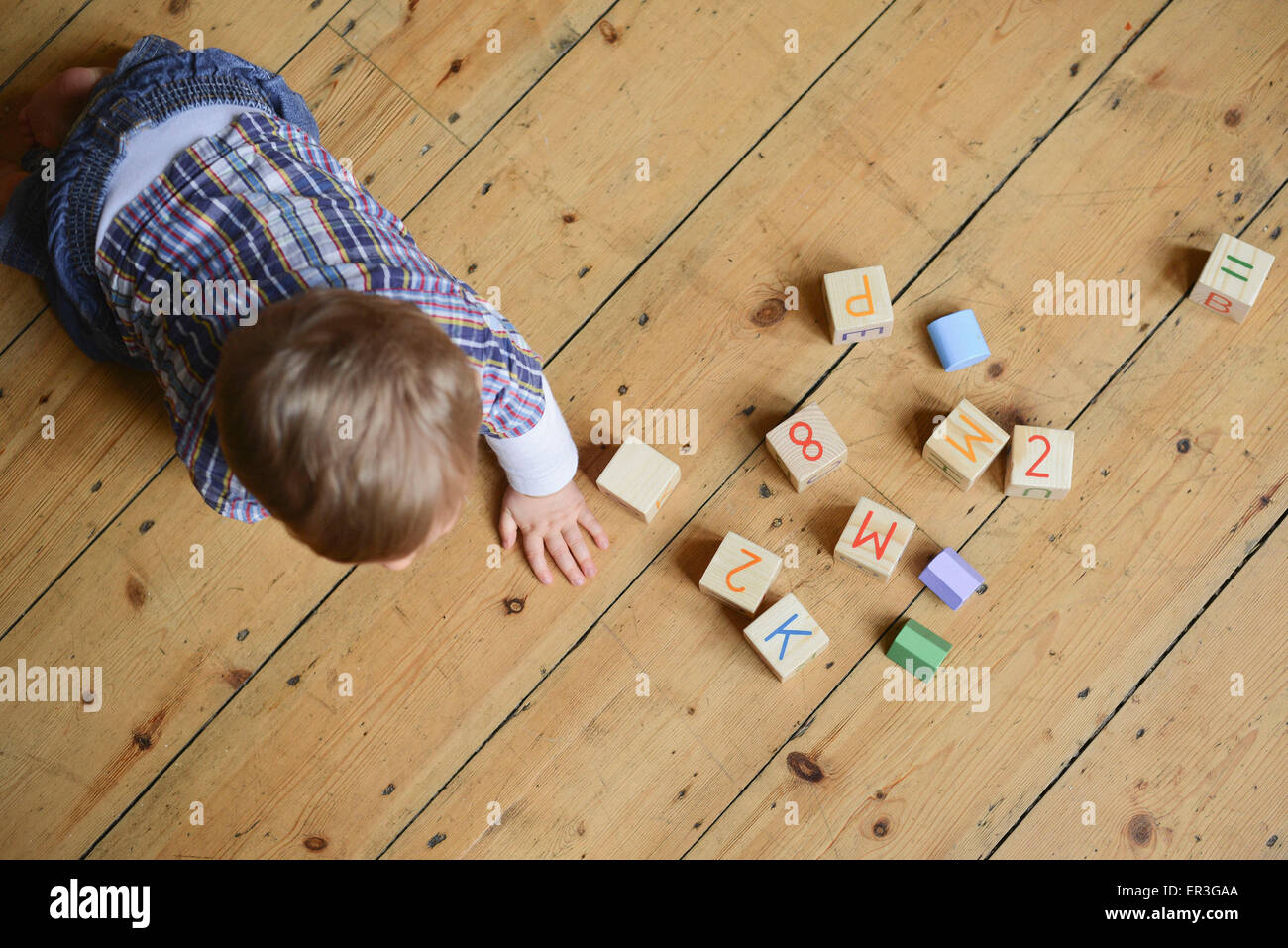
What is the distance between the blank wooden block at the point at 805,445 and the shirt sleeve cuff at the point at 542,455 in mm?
222

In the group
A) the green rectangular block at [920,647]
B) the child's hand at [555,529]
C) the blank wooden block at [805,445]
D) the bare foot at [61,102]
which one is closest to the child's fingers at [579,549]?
the child's hand at [555,529]

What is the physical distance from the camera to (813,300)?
1102mm

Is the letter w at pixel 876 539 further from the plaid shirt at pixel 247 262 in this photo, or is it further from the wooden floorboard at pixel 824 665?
the plaid shirt at pixel 247 262

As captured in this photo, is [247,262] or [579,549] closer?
[247,262]

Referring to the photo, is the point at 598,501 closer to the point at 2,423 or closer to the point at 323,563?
the point at 323,563

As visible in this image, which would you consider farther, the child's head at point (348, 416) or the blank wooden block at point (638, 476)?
the blank wooden block at point (638, 476)

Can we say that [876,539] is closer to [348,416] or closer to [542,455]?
[542,455]

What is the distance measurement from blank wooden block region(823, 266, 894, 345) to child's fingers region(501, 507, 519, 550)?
16.4 inches

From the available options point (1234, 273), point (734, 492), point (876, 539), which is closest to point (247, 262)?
point (734, 492)

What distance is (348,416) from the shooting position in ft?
2.25

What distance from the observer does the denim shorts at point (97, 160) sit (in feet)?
2.94

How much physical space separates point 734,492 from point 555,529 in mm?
204

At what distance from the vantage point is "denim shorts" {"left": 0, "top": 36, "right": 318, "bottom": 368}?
90cm

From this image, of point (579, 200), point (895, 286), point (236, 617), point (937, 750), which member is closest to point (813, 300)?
point (895, 286)
